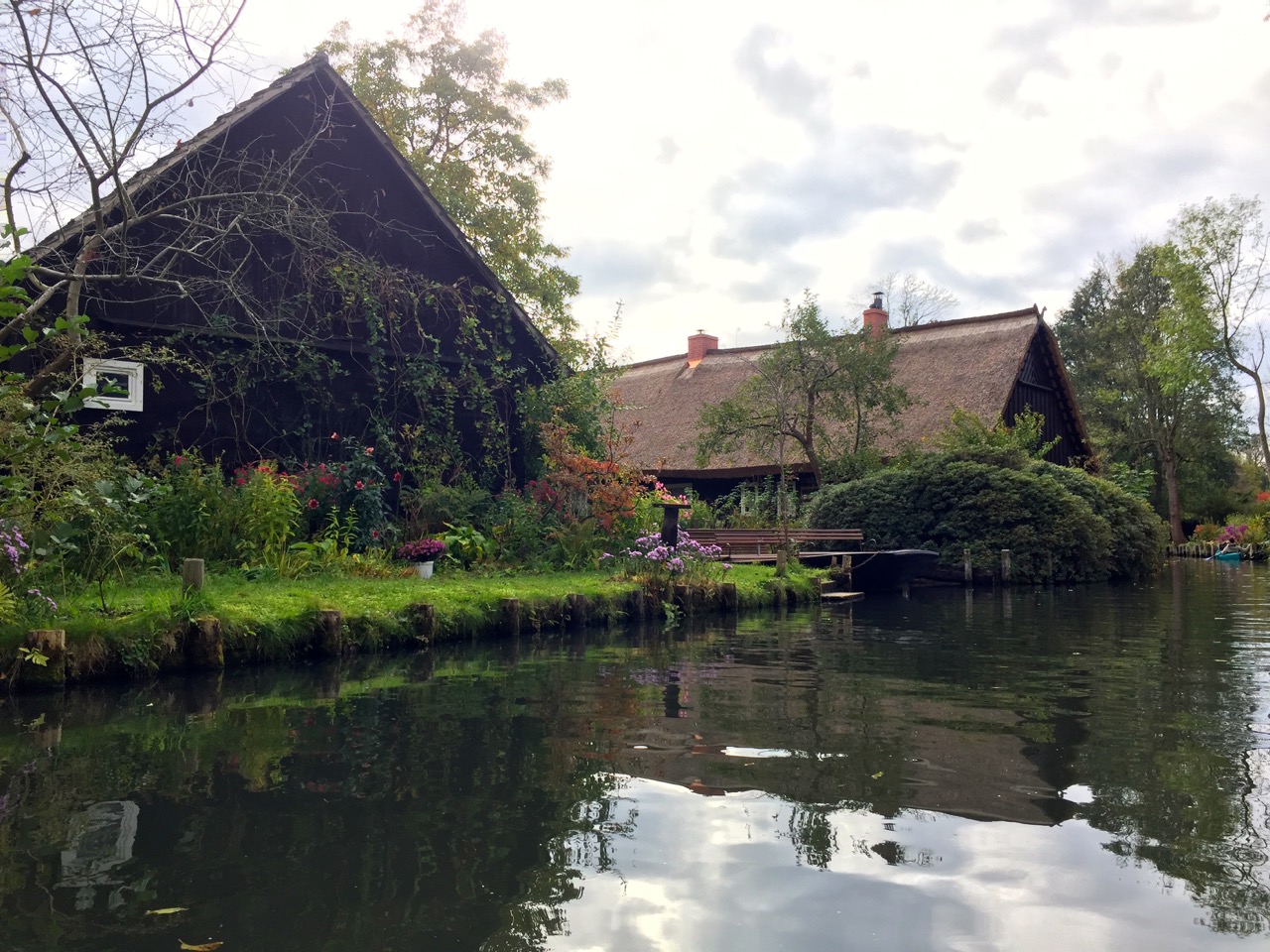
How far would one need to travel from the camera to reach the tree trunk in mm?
43625

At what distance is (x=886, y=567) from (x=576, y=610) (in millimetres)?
9749

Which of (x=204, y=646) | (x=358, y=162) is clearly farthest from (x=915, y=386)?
(x=204, y=646)

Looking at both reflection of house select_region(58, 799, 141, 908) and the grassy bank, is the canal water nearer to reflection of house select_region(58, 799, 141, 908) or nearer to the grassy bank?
reflection of house select_region(58, 799, 141, 908)

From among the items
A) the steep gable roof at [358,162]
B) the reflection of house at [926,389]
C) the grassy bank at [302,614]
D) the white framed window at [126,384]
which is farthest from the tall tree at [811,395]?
the white framed window at [126,384]

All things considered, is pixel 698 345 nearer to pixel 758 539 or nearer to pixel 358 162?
pixel 758 539

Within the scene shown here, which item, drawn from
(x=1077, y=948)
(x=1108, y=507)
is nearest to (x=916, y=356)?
(x=1108, y=507)

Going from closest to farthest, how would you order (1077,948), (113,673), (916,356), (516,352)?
(1077,948), (113,673), (516,352), (916,356)

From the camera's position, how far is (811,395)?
26.0 m

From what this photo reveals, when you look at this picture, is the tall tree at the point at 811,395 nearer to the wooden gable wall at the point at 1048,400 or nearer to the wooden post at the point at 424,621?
the wooden gable wall at the point at 1048,400

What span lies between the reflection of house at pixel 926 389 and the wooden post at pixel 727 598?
12.2 m

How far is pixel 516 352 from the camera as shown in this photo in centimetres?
1703

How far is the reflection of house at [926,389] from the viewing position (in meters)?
28.7

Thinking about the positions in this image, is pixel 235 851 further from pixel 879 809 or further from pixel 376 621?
pixel 376 621

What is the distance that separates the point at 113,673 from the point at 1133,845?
7.23m
